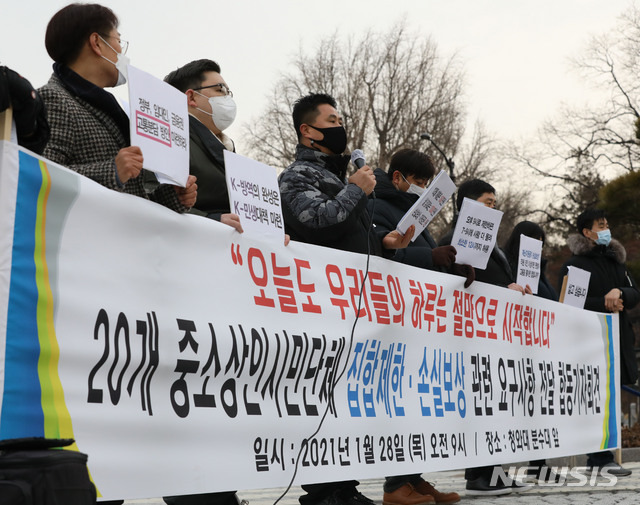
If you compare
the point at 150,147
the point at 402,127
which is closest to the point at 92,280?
the point at 150,147

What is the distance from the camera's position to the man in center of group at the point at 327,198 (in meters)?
4.49

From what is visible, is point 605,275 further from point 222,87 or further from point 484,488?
point 222,87

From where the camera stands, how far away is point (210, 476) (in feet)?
11.3

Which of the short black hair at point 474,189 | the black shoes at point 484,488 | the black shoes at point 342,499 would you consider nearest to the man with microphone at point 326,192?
the black shoes at point 342,499

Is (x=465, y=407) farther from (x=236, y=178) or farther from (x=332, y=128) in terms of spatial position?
(x=236, y=178)

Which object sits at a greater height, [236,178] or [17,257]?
[236,178]

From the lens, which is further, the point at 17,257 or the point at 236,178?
the point at 236,178

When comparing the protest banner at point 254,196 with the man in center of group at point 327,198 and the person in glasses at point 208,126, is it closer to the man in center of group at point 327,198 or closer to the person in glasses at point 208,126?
the person in glasses at point 208,126

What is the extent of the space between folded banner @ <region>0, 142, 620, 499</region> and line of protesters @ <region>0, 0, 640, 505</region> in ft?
0.50

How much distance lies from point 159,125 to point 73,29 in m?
0.64

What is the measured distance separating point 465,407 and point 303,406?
158 cm

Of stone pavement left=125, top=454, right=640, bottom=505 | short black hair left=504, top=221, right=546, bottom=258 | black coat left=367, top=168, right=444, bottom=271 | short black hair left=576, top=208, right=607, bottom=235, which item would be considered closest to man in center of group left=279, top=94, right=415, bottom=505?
black coat left=367, top=168, right=444, bottom=271

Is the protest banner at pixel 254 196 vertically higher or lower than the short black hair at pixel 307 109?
lower

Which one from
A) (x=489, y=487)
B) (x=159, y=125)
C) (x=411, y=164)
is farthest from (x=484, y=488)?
(x=159, y=125)
